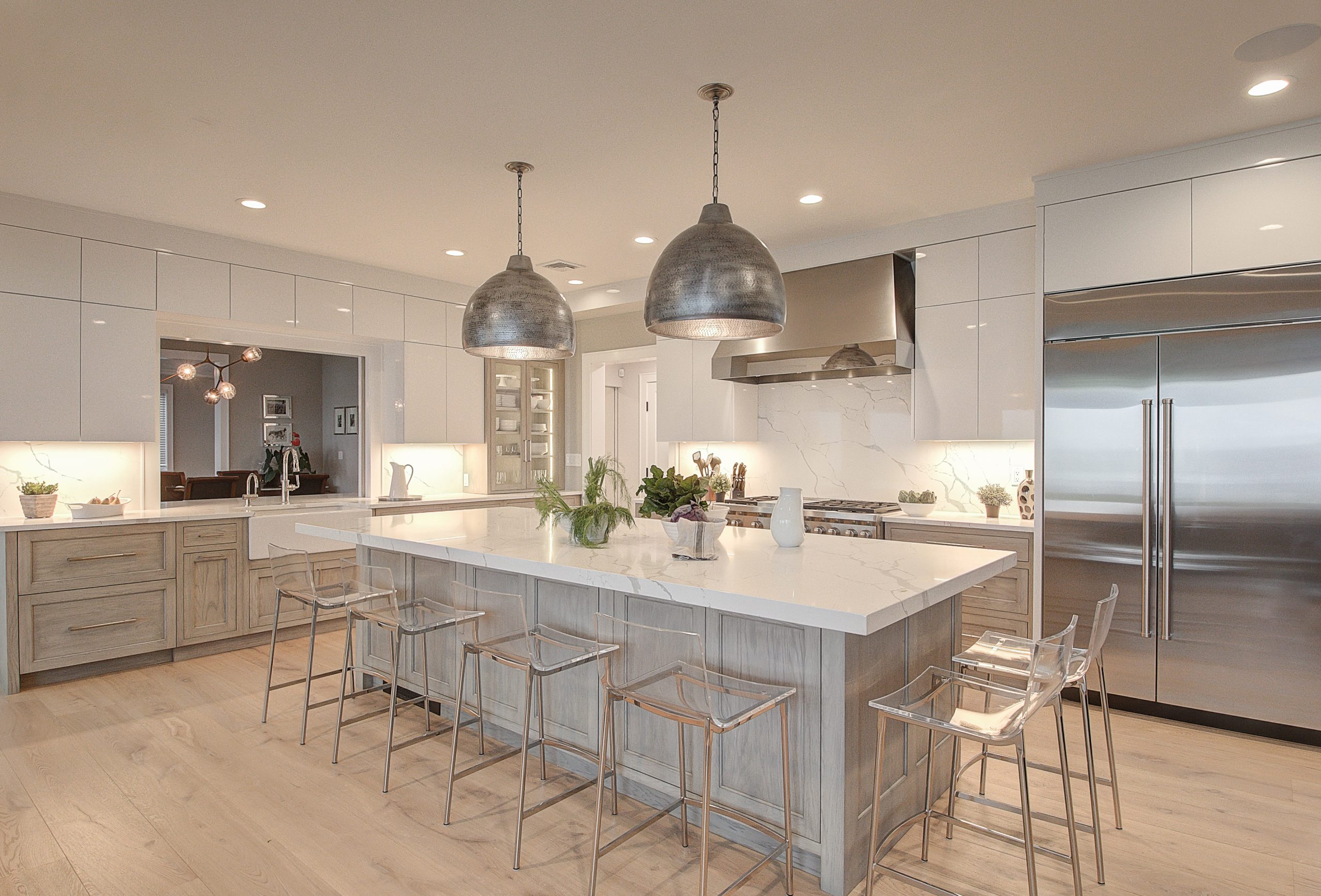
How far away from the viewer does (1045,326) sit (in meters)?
3.81

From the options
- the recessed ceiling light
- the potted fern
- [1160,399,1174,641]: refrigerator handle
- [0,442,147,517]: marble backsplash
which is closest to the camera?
the recessed ceiling light

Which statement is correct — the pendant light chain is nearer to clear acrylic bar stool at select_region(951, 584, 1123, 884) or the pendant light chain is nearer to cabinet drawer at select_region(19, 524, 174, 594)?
clear acrylic bar stool at select_region(951, 584, 1123, 884)

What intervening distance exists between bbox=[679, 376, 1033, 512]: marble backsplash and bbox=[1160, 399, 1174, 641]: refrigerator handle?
1.02m

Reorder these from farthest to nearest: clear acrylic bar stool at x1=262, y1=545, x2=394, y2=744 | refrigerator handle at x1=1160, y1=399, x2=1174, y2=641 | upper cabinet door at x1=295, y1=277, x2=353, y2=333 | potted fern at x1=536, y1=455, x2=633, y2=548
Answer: upper cabinet door at x1=295, y1=277, x2=353, y2=333, refrigerator handle at x1=1160, y1=399, x2=1174, y2=641, clear acrylic bar stool at x1=262, y1=545, x2=394, y2=744, potted fern at x1=536, y1=455, x2=633, y2=548

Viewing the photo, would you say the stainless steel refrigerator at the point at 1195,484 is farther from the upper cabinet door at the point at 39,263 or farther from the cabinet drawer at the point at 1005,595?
the upper cabinet door at the point at 39,263

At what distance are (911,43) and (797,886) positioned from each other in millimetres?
2743

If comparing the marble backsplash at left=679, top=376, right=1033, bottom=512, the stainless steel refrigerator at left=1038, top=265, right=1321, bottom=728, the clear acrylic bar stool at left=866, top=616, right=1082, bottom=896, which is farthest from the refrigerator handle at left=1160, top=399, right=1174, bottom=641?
the clear acrylic bar stool at left=866, top=616, right=1082, bottom=896

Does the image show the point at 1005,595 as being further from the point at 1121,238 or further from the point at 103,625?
the point at 103,625

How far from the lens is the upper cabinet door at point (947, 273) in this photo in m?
4.41

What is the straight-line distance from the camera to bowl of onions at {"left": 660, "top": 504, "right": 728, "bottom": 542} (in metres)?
2.68

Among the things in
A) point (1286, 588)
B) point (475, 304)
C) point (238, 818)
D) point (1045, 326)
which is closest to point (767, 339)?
point (1045, 326)

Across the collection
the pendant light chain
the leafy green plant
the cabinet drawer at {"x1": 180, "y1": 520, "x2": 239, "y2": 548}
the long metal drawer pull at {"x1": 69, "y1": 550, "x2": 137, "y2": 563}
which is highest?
the pendant light chain

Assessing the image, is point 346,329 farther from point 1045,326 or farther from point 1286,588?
point 1286,588

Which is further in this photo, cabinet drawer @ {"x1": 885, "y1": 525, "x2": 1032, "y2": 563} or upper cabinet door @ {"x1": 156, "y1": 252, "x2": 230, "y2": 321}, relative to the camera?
upper cabinet door @ {"x1": 156, "y1": 252, "x2": 230, "y2": 321}
